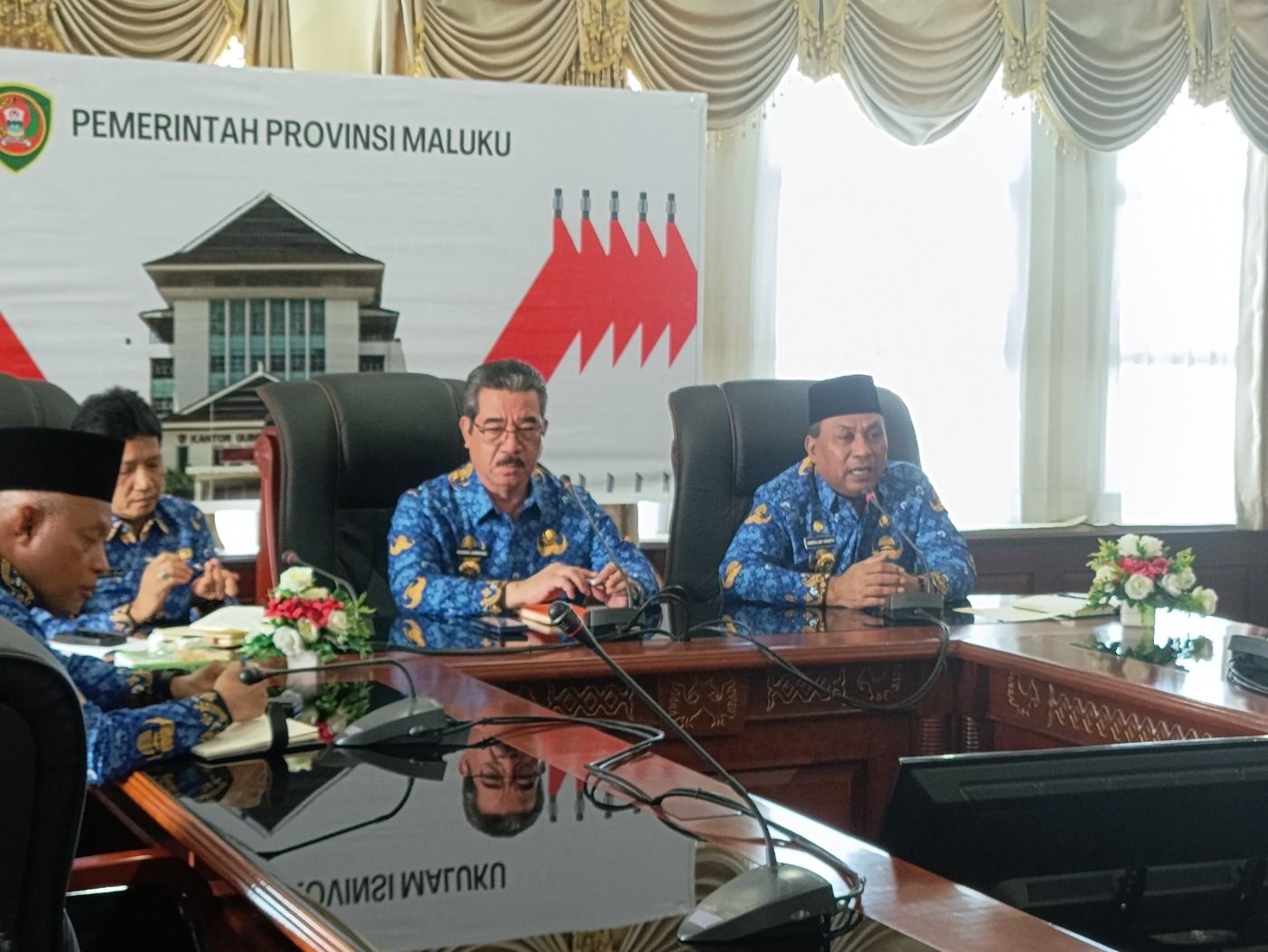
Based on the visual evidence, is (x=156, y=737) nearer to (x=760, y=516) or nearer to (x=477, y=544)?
(x=477, y=544)

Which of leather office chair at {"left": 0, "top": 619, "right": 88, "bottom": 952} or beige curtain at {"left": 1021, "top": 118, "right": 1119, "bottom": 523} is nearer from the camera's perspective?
leather office chair at {"left": 0, "top": 619, "right": 88, "bottom": 952}

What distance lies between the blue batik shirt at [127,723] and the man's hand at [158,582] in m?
0.92

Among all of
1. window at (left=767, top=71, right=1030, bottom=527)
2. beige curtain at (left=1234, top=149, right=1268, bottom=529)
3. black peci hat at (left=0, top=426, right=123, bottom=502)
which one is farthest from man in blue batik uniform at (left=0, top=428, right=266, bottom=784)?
beige curtain at (left=1234, top=149, right=1268, bottom=529)

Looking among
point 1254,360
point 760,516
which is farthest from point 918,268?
point 760,516

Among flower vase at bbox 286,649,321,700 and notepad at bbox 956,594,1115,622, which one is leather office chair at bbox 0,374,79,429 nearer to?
flower vase at bbox 286,649,321,700

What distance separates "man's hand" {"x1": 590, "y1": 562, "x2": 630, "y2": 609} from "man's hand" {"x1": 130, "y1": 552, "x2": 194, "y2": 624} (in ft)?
2.48

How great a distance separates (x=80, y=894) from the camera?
1545mm

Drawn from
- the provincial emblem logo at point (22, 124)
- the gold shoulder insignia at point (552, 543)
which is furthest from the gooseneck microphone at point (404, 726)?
the provincial emblem logo at point (22, 124)

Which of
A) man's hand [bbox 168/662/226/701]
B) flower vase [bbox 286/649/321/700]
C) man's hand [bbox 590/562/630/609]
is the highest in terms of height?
man's hand [bbox 590/562/630/609]

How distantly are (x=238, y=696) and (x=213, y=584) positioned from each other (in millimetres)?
1233

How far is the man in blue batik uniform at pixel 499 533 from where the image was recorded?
2.94m

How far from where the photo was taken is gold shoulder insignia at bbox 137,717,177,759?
1.69 m

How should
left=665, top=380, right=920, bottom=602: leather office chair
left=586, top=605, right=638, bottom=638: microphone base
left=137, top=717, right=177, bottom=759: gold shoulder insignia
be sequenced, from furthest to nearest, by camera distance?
left=665, top=380, right=920, bottom=602: leather office chair → left=586, top=605, right=638, bottom=638: microphone base → left=137, top=717, right=177, bottom=759: gold shoulder insignia

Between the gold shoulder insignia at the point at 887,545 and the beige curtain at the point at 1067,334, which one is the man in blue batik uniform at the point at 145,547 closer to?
the gold shoulder insignia at the point at 887,545
